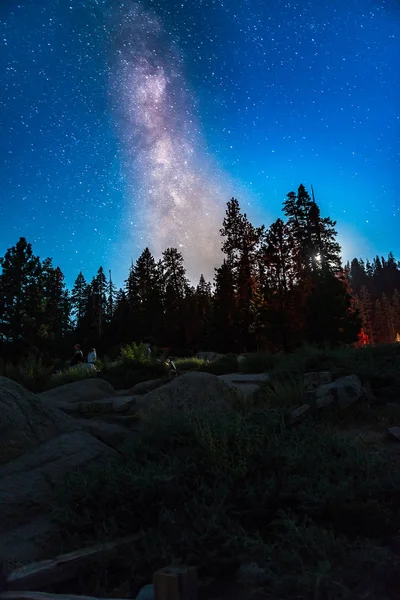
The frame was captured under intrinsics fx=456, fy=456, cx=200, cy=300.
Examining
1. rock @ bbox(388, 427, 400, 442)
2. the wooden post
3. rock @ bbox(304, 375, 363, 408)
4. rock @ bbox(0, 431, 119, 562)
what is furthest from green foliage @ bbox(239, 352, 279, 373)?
the wooden post

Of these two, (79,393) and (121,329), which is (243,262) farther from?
(79,393)

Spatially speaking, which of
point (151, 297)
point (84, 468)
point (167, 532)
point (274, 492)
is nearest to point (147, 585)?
point (167, 532)

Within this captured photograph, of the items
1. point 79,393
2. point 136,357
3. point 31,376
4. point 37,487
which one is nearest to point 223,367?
point 136,357

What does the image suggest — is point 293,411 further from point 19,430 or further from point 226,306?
point 226,306

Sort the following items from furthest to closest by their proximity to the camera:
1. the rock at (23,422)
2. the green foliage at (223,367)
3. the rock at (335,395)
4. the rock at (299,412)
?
the green foliage at (223,367), the rock at (335,395), the rock at (299,412), the rock at (23,422)

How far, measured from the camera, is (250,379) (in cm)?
1079

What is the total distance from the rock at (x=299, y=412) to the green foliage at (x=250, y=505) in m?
1.56

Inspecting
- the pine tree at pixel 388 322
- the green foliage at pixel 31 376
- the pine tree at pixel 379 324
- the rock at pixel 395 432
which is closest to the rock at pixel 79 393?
the green foliage at pixel 31 376

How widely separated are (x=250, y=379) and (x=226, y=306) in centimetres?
2520

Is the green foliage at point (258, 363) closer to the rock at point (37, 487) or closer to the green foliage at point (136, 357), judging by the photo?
the green foliage at point (136, 357)

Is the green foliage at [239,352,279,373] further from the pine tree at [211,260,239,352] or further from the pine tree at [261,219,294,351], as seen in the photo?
the pine tree at [211,260,239,352]

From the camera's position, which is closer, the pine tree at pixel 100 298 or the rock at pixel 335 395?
the rock at pixel 335 395

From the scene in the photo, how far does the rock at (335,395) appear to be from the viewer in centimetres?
685

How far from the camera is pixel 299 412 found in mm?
6293
